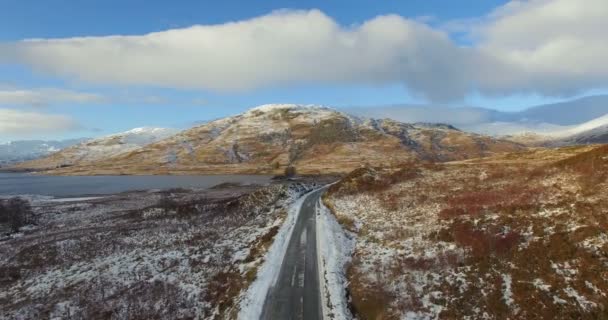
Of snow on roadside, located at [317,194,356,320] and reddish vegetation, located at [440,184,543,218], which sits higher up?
reddish vegetation, located at [440,184,543,218]

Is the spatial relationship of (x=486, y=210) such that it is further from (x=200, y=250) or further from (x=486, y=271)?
(x=200, y=250)

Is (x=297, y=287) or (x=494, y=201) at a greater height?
(x=494, y=201)

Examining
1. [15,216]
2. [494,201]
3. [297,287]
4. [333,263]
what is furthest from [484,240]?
[15,216]

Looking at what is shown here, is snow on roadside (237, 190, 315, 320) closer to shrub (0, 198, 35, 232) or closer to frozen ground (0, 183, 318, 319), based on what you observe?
frozen ground (0, 183, 318, 319)

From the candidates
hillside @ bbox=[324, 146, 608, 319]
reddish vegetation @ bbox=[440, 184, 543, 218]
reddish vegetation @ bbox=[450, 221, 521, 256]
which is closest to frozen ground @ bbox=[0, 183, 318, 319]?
hillside @ bbox=[324, 146, 608, 319]

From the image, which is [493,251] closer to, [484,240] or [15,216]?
[484,240]

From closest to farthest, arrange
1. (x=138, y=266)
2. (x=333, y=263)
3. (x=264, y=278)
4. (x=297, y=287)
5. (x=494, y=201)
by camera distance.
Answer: (x=297, y=287) → (x=264, y=278) → (x=333, y=263) → (x=138, y=266) → (x=494, y=201)
